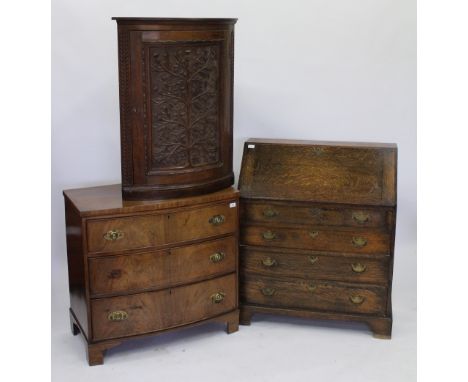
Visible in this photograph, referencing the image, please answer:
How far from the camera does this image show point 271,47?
17.2 feet

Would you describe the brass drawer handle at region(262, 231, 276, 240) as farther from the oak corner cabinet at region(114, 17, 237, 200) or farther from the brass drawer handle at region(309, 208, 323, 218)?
the oak corner cabinet at region(114, 17, 237, 200)

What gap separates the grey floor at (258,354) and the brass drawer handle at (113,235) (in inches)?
27.0

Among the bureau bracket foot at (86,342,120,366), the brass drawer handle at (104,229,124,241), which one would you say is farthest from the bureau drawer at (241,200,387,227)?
the bureau bracket foot at (86,342,120,366)

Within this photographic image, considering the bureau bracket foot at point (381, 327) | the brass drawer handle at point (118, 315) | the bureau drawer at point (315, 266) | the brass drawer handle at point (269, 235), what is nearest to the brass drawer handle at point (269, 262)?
the bureau drawer at point (315, 266)

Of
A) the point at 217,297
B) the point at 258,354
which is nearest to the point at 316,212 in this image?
the point at 217,297

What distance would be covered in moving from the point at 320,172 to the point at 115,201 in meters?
1.18

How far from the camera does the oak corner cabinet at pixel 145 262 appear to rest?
13.1ft

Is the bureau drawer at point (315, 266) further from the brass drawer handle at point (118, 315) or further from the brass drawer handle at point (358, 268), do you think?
the brass drawer handle at point (118, 315)

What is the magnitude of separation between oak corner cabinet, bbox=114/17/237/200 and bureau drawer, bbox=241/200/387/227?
270 millimetres

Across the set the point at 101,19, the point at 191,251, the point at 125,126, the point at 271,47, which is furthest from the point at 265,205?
the point at 101,19

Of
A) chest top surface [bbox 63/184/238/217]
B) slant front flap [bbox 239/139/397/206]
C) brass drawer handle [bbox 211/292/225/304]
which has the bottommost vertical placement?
brass drawer handle [bbox 211/292/225/304]

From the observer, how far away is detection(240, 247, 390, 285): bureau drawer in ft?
14.2

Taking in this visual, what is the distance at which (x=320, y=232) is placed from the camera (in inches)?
171

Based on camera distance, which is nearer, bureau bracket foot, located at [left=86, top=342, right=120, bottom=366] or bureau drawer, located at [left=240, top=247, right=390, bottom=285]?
bureau bracket foot, located at [left=86, top=342, right=120, bottom=366]
